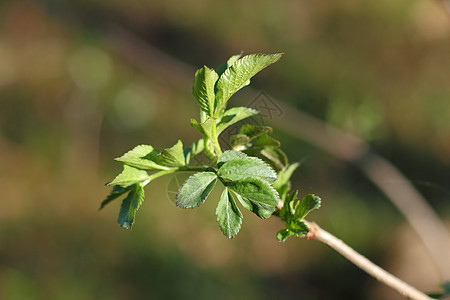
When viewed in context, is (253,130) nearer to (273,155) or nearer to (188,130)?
(273,155)

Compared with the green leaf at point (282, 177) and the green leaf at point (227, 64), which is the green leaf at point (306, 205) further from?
the green leaf at point (227, 64)

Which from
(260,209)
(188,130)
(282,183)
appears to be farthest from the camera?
(188,130)

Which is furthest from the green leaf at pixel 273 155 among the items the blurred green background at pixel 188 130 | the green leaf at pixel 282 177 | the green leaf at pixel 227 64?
the blurred green background at pixel 188 130

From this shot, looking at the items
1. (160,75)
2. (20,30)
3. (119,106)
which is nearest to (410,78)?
(160,75)

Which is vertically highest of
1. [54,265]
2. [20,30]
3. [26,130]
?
[20,30]

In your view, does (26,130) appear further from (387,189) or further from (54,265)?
(387,189)

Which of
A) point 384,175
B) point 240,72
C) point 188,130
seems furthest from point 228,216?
point 188,130
